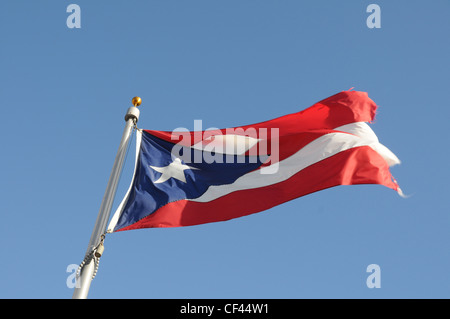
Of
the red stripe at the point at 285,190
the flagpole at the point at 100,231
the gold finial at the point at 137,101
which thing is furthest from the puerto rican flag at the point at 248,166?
the gold finial at the point at 137,101

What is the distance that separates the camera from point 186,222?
32.9ft

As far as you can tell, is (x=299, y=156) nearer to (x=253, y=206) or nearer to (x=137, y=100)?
(x=253, y=206)

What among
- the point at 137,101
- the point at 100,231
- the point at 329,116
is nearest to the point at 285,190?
the point at 329,116

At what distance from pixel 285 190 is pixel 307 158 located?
82 cm

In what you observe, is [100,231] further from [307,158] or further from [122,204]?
[307,158]

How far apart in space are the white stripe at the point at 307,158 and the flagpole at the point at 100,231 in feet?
5.02

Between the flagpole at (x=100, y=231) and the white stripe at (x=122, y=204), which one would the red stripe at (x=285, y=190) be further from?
the flagpole at (x=100, y=231)

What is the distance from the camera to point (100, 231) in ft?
29.1

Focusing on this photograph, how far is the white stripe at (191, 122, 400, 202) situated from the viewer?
10594mm

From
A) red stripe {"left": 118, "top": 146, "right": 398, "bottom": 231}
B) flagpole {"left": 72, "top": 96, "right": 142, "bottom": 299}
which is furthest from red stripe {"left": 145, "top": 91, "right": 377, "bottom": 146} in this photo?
flagpole {"left": 72, "top": 96, "right": 142, "bottom": 299}

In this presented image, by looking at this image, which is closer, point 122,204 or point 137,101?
point 122,204
